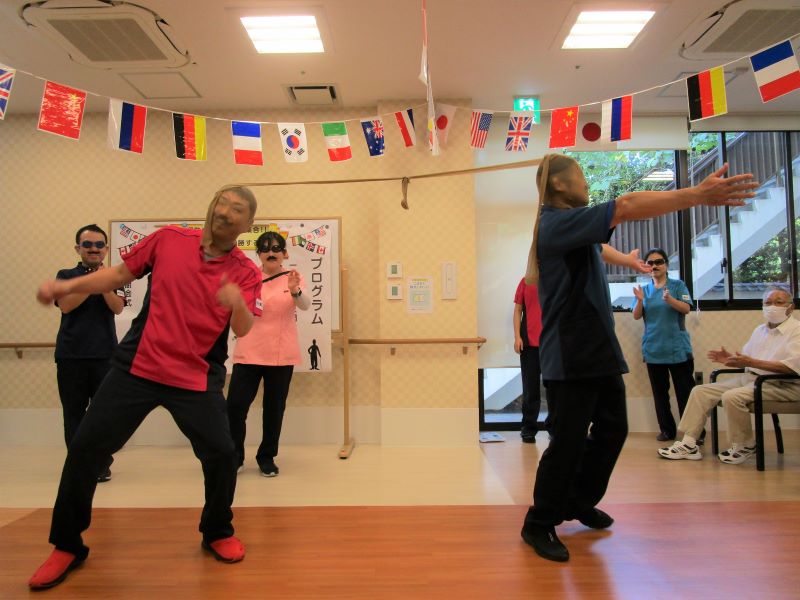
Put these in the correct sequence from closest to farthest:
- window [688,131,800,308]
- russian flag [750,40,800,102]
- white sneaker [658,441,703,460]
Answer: russian flag [750,40,800,102], white sneaker [658,441,703,460], window [688,131,800,308]

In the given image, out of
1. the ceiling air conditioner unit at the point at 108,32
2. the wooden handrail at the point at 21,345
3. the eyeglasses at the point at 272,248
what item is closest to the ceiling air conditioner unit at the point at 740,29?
the eyeglasses at the point at 272,248

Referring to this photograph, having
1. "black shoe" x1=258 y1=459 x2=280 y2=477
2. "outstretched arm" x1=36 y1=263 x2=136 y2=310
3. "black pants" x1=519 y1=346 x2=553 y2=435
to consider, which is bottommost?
"black shoe" x1=258 y1=459 x2=280 y2=477

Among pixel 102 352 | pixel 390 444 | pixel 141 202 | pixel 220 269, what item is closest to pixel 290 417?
pixel 390 444

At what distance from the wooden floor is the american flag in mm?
2454

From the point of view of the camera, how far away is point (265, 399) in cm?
347

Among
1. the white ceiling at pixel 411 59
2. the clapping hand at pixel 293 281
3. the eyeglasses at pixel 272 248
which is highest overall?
the white ceiling at pixel 411 59

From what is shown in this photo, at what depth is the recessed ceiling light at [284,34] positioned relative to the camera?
3373 mm

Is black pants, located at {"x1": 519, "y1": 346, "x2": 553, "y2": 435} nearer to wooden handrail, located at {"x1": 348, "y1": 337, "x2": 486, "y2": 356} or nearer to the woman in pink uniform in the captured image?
wooden handrail, located at {"x1": 348, "y1": 337, "x2": 486, "y2": 356}

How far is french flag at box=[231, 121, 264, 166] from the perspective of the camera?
359 centimetres

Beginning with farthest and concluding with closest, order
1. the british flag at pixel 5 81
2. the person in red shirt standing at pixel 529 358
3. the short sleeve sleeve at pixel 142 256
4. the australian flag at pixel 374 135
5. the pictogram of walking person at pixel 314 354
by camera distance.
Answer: the person in red shirt standing at pixel 529 358 → the pictogram of walking person at pixel 314 354 → the australian flag at pixel 374 135 → the british flag at pixel 5 81 → the short sleeve sleeve at pixel 142 256

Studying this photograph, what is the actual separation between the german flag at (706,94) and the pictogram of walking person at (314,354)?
3049mm

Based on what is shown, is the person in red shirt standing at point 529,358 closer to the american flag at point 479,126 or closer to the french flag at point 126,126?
the american flag at point 479,126

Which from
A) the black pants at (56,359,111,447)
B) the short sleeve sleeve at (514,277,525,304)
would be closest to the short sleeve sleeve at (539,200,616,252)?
the short sleeve sleeve at (514,277,525,304)

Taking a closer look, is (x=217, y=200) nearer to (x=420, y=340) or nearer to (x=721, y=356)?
(x=420, y=340)
